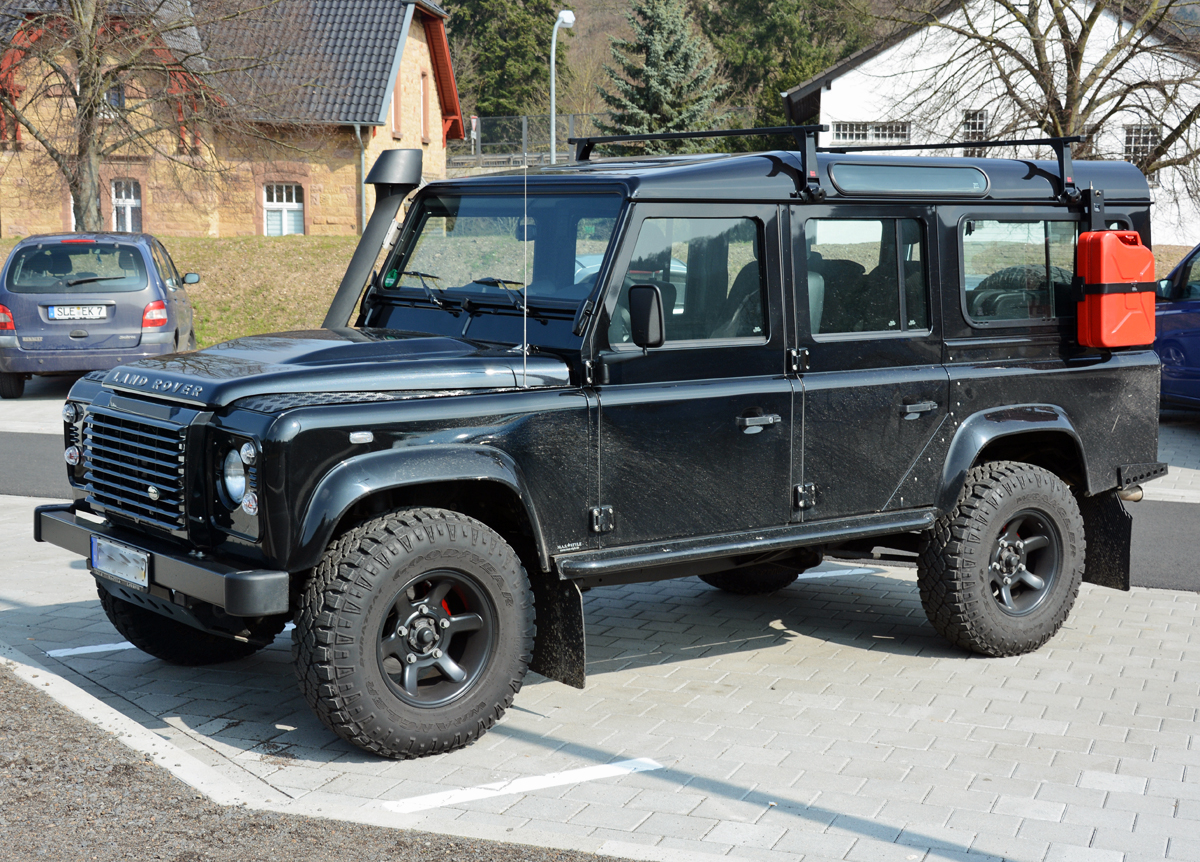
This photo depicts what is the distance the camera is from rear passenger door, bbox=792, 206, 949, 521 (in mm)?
5812

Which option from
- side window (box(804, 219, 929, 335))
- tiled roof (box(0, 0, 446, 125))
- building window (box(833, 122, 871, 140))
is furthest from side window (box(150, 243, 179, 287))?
building window (box(833, 122, 871, 140))

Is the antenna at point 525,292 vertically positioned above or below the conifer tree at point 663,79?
below

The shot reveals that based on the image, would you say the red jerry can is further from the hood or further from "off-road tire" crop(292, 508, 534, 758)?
"off-road tire" crop(292, 508, 534, 758)

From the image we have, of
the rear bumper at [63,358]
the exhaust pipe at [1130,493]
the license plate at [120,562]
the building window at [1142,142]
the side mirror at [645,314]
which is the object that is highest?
the building window at [1142,142]

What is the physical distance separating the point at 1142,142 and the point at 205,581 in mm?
24574

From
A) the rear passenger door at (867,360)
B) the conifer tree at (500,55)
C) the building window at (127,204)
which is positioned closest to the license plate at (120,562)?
the rear passenger door at (867,360)

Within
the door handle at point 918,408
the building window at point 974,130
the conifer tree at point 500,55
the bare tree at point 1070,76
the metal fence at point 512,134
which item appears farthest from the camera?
the conifer tree at point 500,55

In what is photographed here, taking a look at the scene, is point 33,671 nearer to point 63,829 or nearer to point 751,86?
point 63,829

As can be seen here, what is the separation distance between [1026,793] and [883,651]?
1.88m

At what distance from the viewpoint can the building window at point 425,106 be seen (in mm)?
43875

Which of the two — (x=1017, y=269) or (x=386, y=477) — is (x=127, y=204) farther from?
(x=386, y=477)

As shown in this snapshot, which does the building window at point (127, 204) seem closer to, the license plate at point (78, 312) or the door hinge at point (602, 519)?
the license plate at point (78, 312)

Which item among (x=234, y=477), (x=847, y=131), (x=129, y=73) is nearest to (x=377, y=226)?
(x=234, y=477)

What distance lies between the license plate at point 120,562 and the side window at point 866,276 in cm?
289
